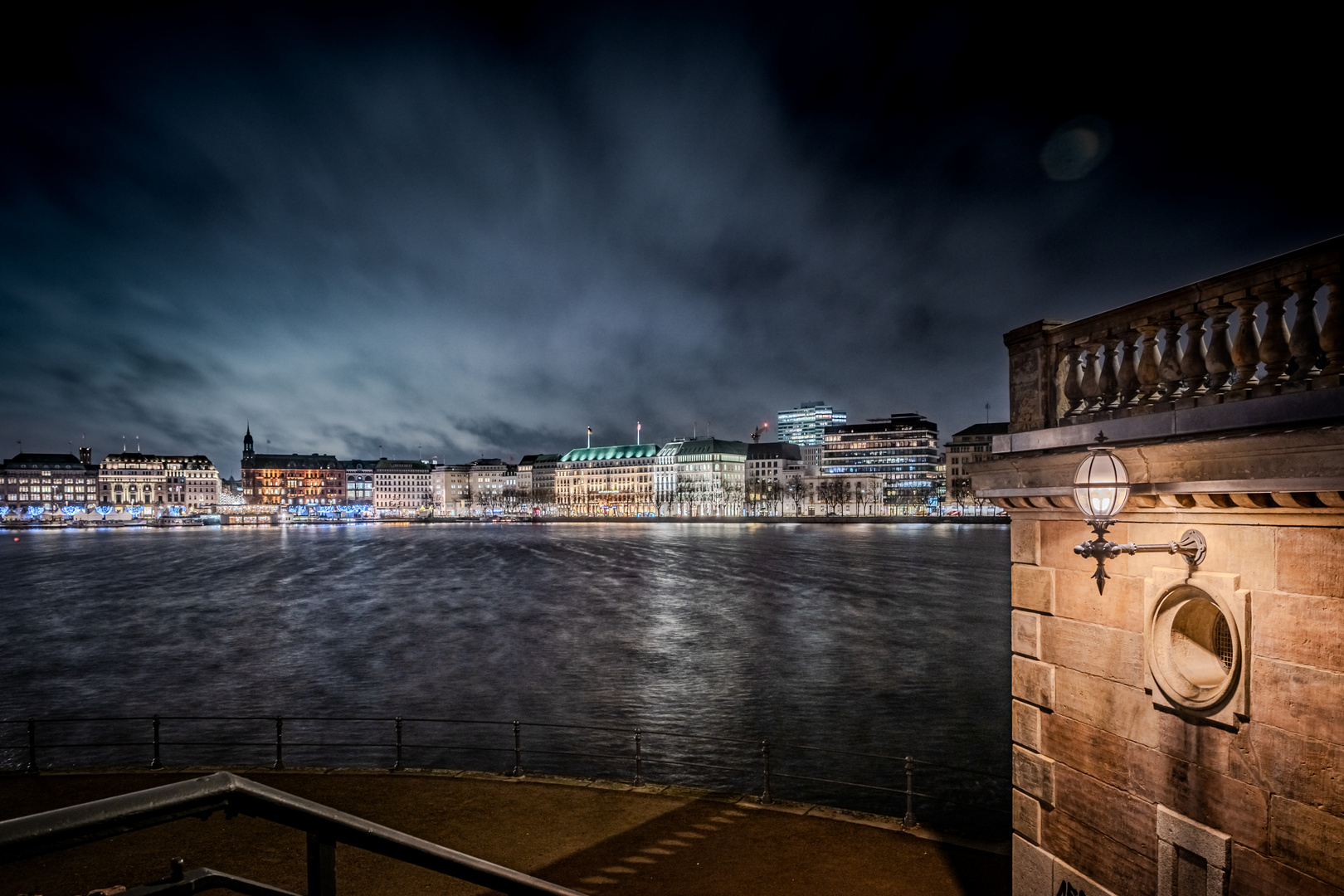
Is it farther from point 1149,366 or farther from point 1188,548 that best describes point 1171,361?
point 1188,548

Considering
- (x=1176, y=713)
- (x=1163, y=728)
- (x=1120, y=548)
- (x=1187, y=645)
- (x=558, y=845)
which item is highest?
(x=1120, y=548)

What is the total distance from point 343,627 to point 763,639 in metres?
22.9

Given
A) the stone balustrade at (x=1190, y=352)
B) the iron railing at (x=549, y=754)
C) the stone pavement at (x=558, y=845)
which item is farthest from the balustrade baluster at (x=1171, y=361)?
the iron railing at (x=549, y=754)

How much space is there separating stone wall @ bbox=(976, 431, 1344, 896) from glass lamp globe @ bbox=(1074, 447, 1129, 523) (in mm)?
272

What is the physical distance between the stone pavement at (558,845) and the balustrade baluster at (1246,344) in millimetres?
7032

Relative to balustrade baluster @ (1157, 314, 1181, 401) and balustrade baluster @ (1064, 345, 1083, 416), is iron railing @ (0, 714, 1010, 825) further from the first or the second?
balustrade baluster @ (1157, 314, 1181, 401)

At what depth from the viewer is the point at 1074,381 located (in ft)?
24.9

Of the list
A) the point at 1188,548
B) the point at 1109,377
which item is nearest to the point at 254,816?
the point at 1188,548

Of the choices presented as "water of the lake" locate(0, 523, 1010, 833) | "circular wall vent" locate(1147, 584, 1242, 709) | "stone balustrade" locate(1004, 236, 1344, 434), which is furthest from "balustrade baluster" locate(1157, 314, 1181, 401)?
"water of the lake" locate(0, 523, 1010, 833)

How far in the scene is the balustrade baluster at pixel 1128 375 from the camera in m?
6.92

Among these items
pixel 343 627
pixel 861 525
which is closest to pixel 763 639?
pixel 343 627

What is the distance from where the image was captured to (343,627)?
144ft

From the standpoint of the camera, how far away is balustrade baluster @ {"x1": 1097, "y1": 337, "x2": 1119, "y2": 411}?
7129 mm

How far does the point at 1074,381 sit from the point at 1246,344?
5.88 feet
